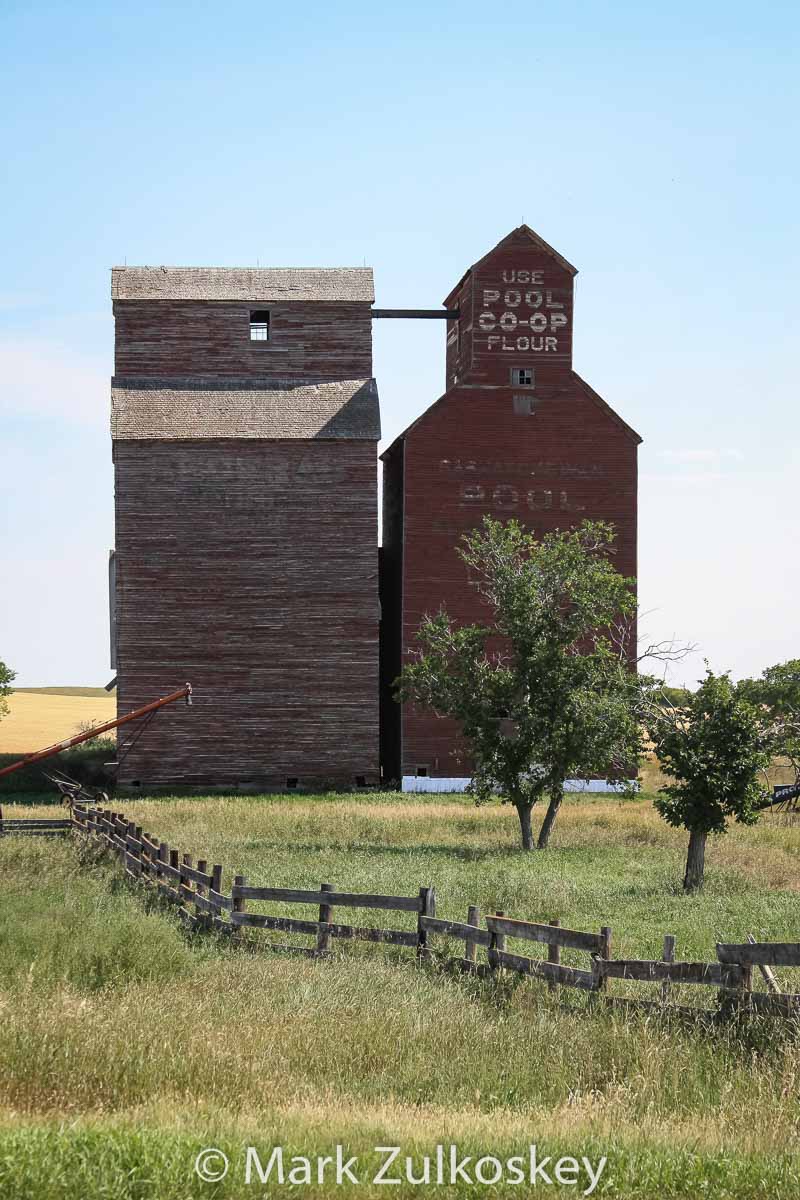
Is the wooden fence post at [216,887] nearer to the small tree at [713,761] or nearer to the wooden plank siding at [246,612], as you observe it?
the small tree at [713,761]

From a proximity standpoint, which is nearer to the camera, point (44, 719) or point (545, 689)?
point (545, 689)

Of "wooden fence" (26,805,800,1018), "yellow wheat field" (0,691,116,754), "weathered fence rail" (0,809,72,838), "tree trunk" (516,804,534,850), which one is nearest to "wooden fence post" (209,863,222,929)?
"wooden fence" (26,805,800,1018)

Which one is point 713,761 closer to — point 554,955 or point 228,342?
point 554,955

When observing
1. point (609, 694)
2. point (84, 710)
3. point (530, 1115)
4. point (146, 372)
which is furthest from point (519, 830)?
point (84, 710)

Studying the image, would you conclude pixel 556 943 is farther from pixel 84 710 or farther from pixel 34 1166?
pixel 84 710

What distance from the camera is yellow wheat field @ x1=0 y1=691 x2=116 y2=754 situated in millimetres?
84931

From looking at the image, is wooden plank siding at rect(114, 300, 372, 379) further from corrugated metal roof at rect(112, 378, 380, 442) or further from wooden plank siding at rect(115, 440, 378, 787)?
wooden plank siding at rect(115, 440, 378, 787)

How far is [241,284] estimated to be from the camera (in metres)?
50.9

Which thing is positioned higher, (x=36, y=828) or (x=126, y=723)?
(x=126, y=723)

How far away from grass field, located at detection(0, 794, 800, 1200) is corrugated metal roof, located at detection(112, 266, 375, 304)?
3378 cm

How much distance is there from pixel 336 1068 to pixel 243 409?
3907cm

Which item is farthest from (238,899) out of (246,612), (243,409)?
(243,409)

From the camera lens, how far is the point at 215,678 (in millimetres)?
47156

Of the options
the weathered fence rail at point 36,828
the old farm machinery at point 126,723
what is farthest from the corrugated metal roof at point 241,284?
the weathered fence rail at point 36,828
